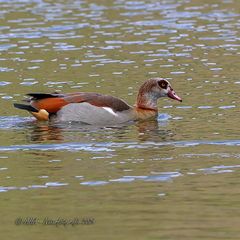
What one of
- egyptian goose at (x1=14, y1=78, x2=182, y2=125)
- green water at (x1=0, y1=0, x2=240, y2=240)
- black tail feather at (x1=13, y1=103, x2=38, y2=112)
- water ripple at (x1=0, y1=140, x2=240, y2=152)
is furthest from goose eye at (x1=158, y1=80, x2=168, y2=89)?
water ripple at (x1=0, y1=140, x2=240, y2=152)

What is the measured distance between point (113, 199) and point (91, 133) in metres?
5.25

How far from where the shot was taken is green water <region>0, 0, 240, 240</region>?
13.0 m

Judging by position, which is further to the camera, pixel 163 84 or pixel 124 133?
pixel 163 84

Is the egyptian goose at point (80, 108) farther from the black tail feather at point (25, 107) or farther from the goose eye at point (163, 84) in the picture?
the goose eye at point (163, 84)

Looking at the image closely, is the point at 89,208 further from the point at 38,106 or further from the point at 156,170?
the point at 38,106

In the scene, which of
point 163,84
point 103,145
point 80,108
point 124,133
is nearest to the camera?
point 103,145

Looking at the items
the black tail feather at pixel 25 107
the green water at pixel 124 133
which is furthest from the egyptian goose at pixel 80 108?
the green water at pixel 124 133

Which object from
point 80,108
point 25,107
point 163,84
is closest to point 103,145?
point 80,108

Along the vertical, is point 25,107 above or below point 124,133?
above

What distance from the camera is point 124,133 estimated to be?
62.7ft

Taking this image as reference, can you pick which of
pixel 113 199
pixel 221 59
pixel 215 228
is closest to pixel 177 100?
pixel 221 59

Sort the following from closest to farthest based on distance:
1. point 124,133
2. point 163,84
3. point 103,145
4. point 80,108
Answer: point 103,145, point 124,133, point 80,108, point 163,84

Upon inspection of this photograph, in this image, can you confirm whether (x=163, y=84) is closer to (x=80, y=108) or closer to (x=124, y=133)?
(x=80, y=108)

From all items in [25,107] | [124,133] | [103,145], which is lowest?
[124,133]
